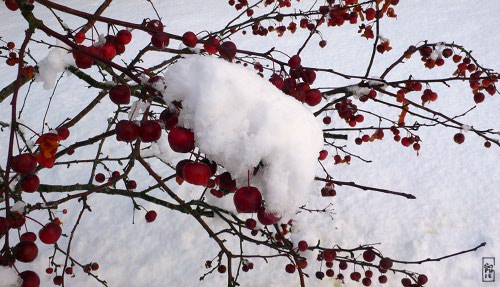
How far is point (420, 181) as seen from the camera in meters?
3.39

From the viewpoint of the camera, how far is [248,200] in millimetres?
700

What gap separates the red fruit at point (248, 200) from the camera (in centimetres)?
70

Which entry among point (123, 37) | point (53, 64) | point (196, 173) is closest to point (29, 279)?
point (196, 173)

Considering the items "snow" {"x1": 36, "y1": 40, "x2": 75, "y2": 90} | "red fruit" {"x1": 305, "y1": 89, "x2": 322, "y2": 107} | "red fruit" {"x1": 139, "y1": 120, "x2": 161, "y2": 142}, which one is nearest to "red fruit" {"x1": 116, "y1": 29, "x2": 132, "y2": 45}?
"snow" {"x1": 36, "y1": 40, "x2": 75, "y2": 90}

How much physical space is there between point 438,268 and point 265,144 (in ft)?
7.74

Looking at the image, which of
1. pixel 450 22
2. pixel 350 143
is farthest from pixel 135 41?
pixel 450 22

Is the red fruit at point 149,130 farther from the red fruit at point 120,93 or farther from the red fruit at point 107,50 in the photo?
the red fruit at point 107,50

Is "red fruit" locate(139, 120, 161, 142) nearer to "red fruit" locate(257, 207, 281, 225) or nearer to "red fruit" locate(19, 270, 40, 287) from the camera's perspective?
"red fruit" locate(257, 207, 281, 225)

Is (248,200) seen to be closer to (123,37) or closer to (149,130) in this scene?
(149,130)

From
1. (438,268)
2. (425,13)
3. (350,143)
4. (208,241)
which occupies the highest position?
(425,13)

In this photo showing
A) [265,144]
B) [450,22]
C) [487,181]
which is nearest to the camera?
[265,144]

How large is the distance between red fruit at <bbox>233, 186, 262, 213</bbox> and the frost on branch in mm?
24

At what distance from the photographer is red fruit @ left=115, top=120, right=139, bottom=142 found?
73 centimetres

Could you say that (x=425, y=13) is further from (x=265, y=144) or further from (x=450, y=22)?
(x=265, y=144)
